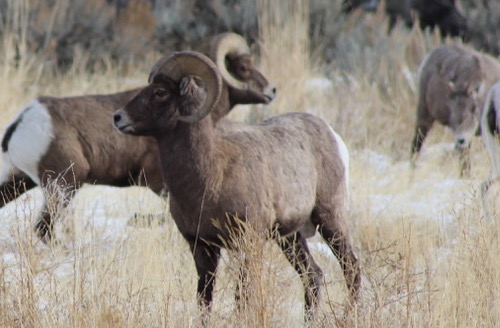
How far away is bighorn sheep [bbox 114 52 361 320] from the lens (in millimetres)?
5547

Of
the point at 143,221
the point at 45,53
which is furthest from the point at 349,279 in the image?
the point at 45,53

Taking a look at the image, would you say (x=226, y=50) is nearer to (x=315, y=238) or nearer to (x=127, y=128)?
(x=315, y=238)

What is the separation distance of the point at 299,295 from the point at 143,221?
68.0 inches

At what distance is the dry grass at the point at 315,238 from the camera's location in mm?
4844

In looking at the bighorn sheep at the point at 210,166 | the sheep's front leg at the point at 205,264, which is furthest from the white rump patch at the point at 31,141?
the sheep's front leg at the point at 205,264

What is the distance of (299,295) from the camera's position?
255 inches

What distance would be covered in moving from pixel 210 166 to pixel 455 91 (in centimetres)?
541

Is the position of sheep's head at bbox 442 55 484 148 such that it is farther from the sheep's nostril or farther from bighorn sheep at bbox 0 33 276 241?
the sheep's nostril

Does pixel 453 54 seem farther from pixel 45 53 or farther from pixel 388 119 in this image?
pixel 45 53

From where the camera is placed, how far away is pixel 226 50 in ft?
26.2

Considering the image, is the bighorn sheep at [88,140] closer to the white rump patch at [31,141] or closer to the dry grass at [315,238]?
the white rump patch at [31,141]

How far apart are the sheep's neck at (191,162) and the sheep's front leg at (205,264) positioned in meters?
0.25

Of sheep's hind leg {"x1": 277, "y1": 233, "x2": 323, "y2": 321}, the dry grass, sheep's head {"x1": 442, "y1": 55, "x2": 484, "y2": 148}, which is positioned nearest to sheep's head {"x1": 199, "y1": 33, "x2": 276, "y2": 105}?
the dry grass

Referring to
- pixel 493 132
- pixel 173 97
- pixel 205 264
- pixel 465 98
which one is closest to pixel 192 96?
pixel 173 97
